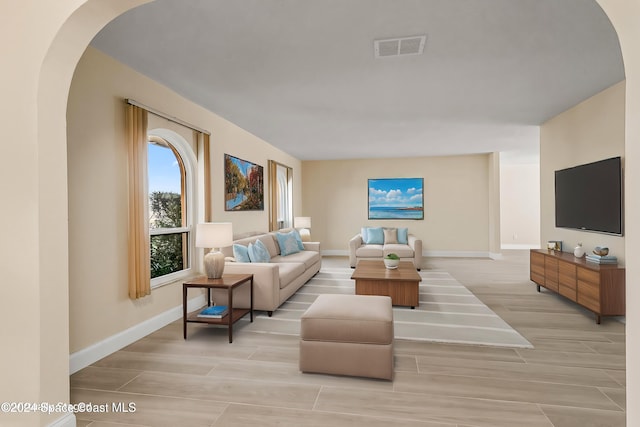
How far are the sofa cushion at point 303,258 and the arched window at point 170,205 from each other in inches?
60.3

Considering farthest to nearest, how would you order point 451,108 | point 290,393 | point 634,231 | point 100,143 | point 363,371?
1. point 451,108
2. point 100,143
3. point 363,371
4. point 290,393
5. point 634,231

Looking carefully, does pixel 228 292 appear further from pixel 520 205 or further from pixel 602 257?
pixel 520 205

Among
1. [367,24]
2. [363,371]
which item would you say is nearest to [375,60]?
[367,24]

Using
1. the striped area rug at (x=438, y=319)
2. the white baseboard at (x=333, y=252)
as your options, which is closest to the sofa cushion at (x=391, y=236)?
the white baseboard at (x=333, y=252)

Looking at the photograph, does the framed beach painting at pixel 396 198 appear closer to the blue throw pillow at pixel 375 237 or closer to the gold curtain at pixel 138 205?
the blue throw pillow at pixel 375 237

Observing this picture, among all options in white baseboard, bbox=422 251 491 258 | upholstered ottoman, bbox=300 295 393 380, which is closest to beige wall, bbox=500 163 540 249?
white baseboard, bbox=422 251 491 258

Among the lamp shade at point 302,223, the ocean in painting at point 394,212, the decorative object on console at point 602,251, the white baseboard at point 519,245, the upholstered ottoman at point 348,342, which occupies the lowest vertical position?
the white baseboard at point 519,245

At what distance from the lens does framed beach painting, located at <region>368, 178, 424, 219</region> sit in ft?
28.7

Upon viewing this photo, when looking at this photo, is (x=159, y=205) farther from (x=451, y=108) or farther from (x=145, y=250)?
(x=451, y=108)

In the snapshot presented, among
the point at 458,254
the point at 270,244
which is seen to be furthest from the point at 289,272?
the point at 458,254

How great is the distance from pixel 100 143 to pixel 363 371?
287 centimetres

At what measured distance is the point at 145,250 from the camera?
3.28 meters

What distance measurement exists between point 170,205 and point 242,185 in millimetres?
1646

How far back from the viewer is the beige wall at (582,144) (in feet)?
12.5
